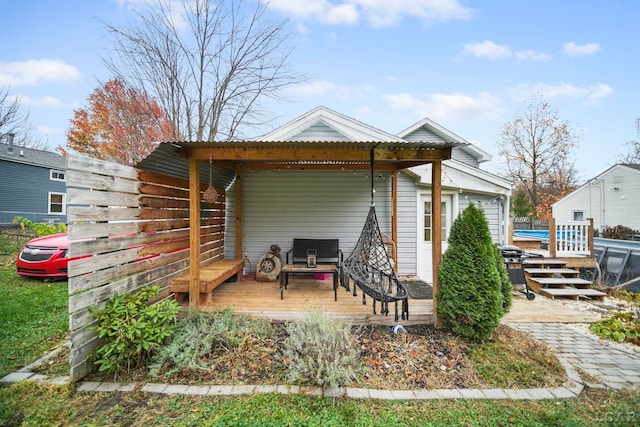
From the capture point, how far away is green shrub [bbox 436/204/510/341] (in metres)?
3.29

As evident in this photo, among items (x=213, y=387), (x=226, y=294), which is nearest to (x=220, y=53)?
(x=226, y=294)

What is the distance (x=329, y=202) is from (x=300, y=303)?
2.59 metres

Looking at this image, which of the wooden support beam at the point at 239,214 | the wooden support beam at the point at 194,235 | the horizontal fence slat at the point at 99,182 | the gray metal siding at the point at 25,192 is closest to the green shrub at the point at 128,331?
the wooden support beam at the point at 194,235

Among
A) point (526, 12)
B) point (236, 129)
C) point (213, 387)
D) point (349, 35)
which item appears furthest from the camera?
point (236, 129)

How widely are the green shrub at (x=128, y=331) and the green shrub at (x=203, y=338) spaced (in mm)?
162

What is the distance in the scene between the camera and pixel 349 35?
361 inches

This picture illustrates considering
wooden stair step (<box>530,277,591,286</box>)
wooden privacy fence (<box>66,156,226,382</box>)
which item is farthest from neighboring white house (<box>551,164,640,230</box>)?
wooden privacy fence (<box>66,156,226,382</box>)

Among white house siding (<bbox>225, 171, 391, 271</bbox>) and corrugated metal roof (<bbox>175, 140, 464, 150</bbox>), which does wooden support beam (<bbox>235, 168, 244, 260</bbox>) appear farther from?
corrugated metal roof (<bbox>175, 140, 464, 150</bbox>)

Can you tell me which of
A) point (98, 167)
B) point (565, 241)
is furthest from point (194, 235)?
point (565, 241)

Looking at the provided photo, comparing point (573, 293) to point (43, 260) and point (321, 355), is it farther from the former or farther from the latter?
point (43, 260)

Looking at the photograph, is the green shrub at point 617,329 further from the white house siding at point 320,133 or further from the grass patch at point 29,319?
the grass patch at point 29,319

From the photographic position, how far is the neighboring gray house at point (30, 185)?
46.5 feet

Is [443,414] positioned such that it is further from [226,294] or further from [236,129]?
[236,129]

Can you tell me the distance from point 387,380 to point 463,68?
1033 centimetres
